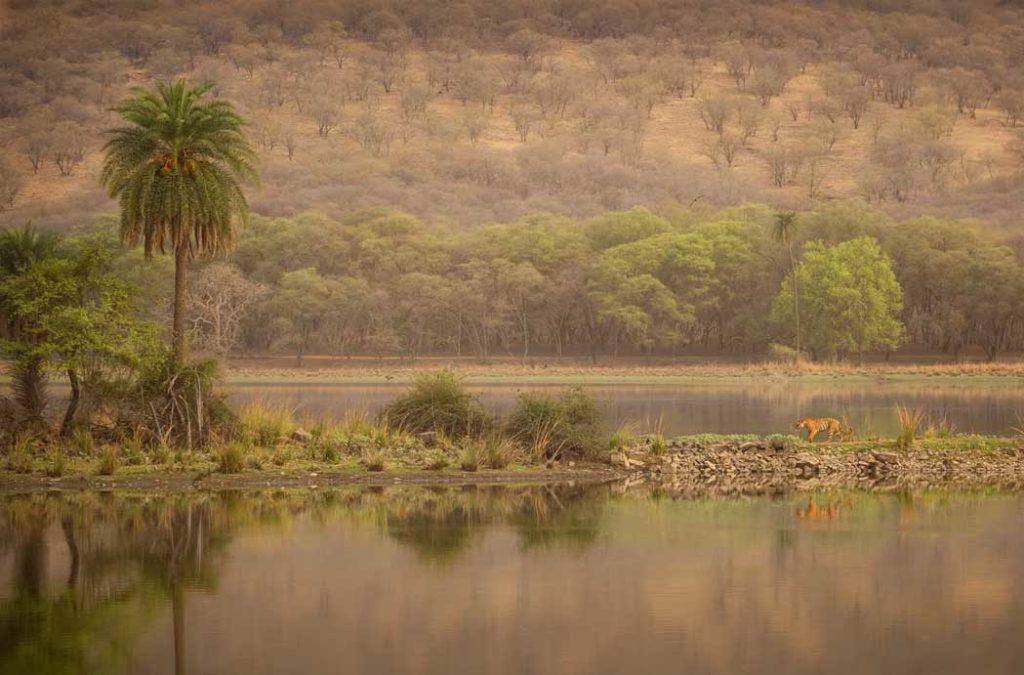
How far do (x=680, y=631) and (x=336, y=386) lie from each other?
68.9 meters

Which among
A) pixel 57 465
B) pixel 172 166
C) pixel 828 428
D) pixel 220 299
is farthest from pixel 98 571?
pixel 220 299

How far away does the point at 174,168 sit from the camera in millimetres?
37188

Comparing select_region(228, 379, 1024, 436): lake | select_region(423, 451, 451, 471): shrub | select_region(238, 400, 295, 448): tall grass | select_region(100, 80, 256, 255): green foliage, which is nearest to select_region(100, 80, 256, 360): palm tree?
select_region(100, 80, 256, 255): green foliage

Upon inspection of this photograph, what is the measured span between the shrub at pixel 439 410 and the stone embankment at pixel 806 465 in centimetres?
380

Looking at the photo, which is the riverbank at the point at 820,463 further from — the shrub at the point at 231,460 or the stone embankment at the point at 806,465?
the shrub at the point at 231,460

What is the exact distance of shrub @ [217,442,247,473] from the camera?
95.8 ft

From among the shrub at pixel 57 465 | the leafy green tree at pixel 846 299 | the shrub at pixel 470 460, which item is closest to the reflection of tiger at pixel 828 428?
the shrub at pixel 470 460

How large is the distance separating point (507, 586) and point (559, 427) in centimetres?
1437

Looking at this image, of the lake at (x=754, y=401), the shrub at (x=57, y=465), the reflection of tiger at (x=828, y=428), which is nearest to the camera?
the shrub at (x=57, y=465)

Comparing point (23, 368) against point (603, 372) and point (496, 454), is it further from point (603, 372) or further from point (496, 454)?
point (603, 372)

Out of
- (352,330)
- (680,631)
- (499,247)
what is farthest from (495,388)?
(680,631)

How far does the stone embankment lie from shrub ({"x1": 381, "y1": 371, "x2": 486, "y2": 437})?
12.5ft

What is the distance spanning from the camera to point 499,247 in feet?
419

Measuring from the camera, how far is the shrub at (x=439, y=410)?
111ft
